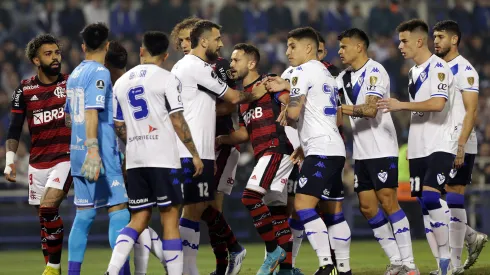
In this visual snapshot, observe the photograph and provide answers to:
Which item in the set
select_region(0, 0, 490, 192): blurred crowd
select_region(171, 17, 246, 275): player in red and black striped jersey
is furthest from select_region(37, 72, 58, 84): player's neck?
select_region(0, 0, 490, 192): blurred crowd

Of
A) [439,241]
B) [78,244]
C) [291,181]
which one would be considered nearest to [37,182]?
[78,244]

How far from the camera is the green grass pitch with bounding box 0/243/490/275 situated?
12.1m

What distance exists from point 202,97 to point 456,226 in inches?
142

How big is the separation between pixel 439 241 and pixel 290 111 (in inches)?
91.8

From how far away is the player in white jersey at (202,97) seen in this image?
969 centimetres

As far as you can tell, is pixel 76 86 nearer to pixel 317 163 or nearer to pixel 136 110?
pixel 136 110

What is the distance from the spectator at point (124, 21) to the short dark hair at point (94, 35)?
13096 millimetres

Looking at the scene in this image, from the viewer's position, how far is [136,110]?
9008 millimetres

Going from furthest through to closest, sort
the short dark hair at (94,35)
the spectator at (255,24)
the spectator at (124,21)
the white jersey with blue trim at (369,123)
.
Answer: the spectator at (255,24) < the spectator at (124,21) < the white jersey with blue trim at (369,123) < the short dark hair at (94,35)

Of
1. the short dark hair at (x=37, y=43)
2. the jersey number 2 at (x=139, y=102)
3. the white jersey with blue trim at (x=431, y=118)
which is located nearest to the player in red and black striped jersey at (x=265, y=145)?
the white jersey with blue trim at (x=431, y=118)

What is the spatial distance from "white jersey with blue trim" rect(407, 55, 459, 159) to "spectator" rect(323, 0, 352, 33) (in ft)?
42.0

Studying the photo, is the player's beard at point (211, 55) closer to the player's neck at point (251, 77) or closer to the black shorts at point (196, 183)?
the player's neck at point (251, 77)

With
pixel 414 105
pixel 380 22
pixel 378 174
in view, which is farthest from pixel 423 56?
pixel 380 22

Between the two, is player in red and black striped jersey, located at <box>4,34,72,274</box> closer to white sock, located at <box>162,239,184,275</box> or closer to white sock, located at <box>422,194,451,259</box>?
white sock, located at <box>162,239,184,275</box>
